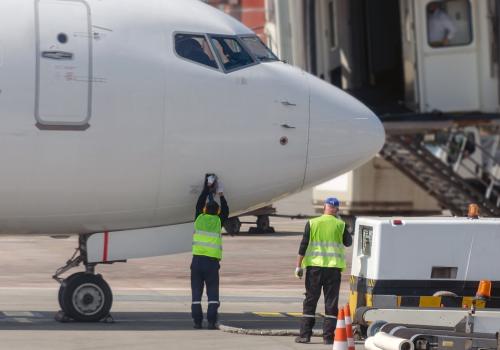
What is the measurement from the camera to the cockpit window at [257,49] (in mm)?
16422

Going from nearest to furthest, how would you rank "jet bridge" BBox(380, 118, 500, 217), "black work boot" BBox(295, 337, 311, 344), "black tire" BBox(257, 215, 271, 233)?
"black work boot" BBox(295, 337, 311, 344) < "jet bridge" BBox(380, 118, 500, 217) < "black tire" BBox(257, 215, 271, 233)

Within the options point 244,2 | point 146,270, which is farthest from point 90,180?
point 244,2

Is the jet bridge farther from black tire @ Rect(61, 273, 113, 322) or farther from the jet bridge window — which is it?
black tire @ Rect(61, 273, 113, 322)

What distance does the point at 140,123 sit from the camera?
15414 millimetres

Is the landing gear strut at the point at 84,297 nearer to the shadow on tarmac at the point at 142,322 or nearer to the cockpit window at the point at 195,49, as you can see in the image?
the shadow on tarmac at the point at 142,322

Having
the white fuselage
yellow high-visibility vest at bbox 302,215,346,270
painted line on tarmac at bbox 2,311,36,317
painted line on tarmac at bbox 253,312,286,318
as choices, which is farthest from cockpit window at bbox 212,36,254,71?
painted line on tarmac at bbox 2,311,36,317

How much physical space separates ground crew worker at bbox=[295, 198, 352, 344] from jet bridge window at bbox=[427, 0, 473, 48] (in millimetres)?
16533

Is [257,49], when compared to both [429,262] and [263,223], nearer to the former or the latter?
[429,262]

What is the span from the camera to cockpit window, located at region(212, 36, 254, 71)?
16.1 meters

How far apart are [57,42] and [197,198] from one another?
257 centimetres

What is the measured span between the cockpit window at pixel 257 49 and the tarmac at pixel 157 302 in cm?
342

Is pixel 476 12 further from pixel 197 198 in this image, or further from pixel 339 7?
pixel 197 198

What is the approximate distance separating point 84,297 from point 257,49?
382 centimetres

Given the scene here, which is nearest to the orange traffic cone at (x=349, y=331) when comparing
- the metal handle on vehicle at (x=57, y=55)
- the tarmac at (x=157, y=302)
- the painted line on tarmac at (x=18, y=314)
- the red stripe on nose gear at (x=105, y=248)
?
the tarmac at (x=157, y=302)
